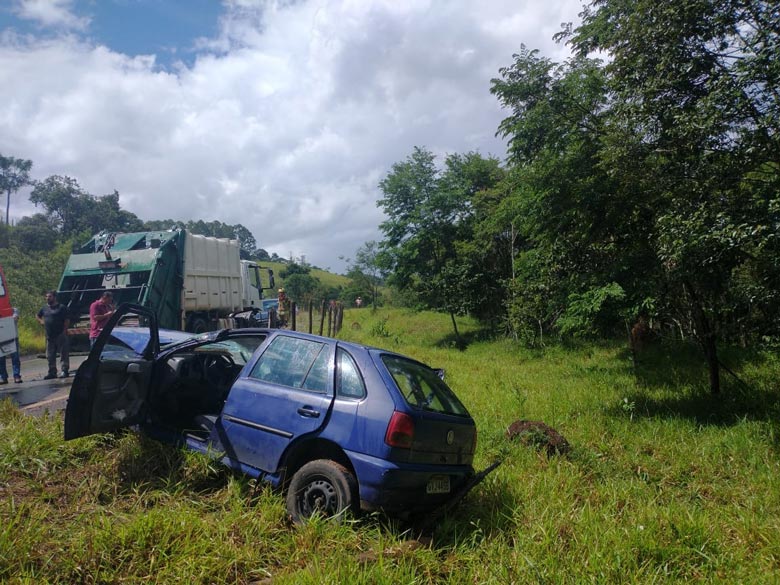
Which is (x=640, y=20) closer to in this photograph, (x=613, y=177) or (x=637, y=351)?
(x=613, y=177)

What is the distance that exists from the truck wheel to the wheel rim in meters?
11.0

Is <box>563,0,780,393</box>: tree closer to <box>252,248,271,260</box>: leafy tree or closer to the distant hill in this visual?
the distant hill

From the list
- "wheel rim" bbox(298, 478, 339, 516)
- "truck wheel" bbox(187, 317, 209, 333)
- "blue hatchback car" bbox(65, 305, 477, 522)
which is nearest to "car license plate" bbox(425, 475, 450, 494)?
"blue hatchback car" bbox(65, 305, 477, 522)

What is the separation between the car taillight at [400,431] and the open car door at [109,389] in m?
2.43

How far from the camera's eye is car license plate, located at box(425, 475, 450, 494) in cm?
355

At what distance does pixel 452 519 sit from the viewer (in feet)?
12.6

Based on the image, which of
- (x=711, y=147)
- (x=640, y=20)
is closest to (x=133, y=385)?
(x=711, y=147)

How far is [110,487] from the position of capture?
13.0 feet

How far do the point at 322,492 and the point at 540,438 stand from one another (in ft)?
10.2

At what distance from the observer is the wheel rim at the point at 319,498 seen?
345 cm

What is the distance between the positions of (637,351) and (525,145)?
5.97 meters

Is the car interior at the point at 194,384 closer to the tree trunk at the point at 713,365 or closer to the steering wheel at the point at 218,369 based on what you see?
the steering wheel at the point at 218,369

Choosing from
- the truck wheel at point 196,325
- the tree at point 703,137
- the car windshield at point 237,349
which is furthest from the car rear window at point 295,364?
the truck wheel at point 196,325

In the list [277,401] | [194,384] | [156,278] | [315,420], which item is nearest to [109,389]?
[194,384]
